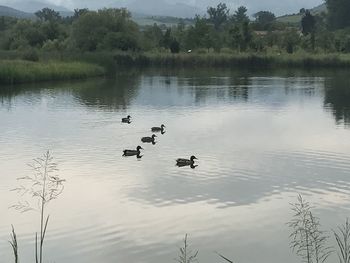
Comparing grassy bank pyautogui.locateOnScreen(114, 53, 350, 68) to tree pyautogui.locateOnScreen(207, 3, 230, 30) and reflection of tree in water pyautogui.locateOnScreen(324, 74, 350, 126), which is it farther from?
tree pyautogui.locateOnScreen(207, 3, 230, 30)

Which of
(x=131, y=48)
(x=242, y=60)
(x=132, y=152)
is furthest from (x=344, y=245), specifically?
(x=131, y=48)

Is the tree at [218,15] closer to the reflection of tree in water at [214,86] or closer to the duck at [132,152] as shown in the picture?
the reflection of tree in water at [214,86]

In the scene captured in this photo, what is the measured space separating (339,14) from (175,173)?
92.5m

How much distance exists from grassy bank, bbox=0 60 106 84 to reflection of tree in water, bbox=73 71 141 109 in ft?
6.43

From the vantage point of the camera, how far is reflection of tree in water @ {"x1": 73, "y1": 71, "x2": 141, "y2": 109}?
30.0 meters

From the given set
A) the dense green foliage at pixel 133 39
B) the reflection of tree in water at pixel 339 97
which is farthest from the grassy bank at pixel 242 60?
the reflection of tree in water at pixel 339 97

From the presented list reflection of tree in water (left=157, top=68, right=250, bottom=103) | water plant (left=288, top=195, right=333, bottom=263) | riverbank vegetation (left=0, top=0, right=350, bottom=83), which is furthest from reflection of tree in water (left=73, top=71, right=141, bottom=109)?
water plant (left=288, top=195, right=333, bottom=263)

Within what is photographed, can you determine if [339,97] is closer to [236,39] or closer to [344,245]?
[344,245]

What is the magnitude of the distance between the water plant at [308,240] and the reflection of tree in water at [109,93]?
19607 millimetres

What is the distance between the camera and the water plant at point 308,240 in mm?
5980

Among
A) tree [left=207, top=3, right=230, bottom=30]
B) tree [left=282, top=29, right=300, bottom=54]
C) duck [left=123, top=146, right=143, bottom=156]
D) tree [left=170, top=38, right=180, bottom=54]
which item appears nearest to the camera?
duck [left=123, top=146, right=143, bottom=156]

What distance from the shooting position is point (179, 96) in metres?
33.7

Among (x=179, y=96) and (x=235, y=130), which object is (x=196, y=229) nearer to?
(x=235, y=130)

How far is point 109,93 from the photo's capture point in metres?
34.7
